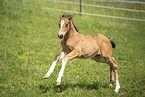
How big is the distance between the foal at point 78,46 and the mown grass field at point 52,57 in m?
0.73

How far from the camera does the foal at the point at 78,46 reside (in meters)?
5.41

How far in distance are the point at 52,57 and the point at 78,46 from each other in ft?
Answer: 10.8

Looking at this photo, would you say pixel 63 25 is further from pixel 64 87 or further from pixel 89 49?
pixel 64 87

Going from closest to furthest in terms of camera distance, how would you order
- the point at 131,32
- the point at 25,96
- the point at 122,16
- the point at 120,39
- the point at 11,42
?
the point at 25,96 → the point at 11,42 → the point at 120,39 → the point at 131,32 → the point at 122,16

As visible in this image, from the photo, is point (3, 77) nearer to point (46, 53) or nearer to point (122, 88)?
point (46, 53)

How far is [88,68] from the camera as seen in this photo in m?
A: 7.98

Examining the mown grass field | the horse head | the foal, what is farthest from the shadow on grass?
the horse head

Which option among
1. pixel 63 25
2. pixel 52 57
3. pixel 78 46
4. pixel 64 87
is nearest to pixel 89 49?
pixel 78 46

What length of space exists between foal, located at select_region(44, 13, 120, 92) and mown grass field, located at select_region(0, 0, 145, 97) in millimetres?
735

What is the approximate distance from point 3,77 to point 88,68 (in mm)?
3240

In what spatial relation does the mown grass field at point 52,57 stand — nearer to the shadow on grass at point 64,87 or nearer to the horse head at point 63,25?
the shadow on grass at point 64,87

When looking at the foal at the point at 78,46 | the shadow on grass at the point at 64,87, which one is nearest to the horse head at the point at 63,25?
the foal at the point at 78,46

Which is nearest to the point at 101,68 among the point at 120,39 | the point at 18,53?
the point at 18,53

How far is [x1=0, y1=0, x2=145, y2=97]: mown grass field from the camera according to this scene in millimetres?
5972
